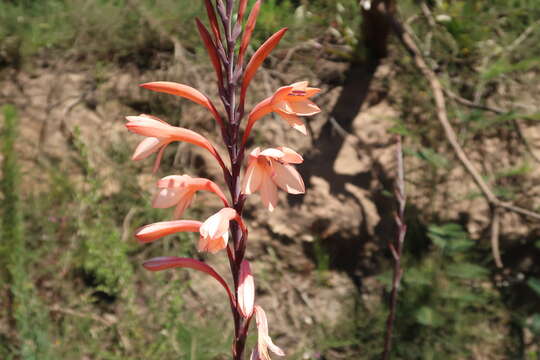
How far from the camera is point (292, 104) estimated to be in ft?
3.97

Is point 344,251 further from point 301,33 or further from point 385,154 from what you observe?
point 301,33

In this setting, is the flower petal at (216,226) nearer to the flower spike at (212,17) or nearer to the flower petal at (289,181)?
the flower petal at (289,181)

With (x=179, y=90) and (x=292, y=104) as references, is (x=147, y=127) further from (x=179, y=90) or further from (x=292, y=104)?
(x=292, y=104)

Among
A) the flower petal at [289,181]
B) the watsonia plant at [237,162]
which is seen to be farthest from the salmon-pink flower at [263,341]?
the flower petal at [289,181]

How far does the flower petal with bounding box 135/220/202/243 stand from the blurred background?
1614 mm

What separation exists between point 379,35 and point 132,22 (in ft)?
6.66

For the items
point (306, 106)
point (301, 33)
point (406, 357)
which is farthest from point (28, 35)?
point (406, 357)

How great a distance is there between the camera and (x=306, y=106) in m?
1.21

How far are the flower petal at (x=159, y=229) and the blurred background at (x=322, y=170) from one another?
1.61m

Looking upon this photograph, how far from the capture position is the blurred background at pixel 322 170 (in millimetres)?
3027

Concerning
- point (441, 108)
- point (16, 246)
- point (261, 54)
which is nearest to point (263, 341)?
point (261, 54)

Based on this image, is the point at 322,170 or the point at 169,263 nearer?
the point at 169,263

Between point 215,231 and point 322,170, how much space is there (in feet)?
8.43

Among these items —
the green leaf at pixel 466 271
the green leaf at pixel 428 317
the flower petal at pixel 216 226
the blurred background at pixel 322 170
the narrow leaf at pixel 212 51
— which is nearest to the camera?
the flower petal at pixel 216 226
